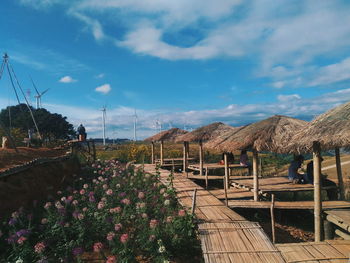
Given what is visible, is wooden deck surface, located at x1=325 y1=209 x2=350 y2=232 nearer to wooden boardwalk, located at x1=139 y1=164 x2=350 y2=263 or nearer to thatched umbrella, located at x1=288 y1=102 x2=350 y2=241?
thatched umbrella, located at x1=288 y1=102 x2=350 y2=241

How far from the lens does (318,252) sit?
5012mm

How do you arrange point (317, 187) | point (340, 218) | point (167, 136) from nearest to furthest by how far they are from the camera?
1. point (340, 218)
2. point (317, 187)
3. point (167, 136)

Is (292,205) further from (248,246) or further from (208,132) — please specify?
(208,132)

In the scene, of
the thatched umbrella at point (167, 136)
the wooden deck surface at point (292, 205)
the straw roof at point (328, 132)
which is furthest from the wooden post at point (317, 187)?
the thatched umbrella at point (167, 136)

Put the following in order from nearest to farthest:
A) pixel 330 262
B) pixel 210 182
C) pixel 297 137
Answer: pixel 330 262, pixel 297 137, pixel 210 182

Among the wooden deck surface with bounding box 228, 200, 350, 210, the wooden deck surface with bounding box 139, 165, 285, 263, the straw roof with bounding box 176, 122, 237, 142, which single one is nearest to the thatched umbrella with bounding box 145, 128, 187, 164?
the straw roof with bounding box 176, 122, 237, 142

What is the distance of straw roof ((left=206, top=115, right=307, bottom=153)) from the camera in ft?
26.7

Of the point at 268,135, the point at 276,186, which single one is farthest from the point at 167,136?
the point at 268,135

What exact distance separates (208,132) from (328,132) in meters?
9.12

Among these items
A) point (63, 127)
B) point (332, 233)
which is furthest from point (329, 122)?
point (63, 127)

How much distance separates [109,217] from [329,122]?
5.61 metres

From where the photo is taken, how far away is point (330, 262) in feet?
15.2

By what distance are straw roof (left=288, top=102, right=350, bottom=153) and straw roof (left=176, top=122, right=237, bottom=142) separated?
7.73m

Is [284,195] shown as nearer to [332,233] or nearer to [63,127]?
[332,233]
